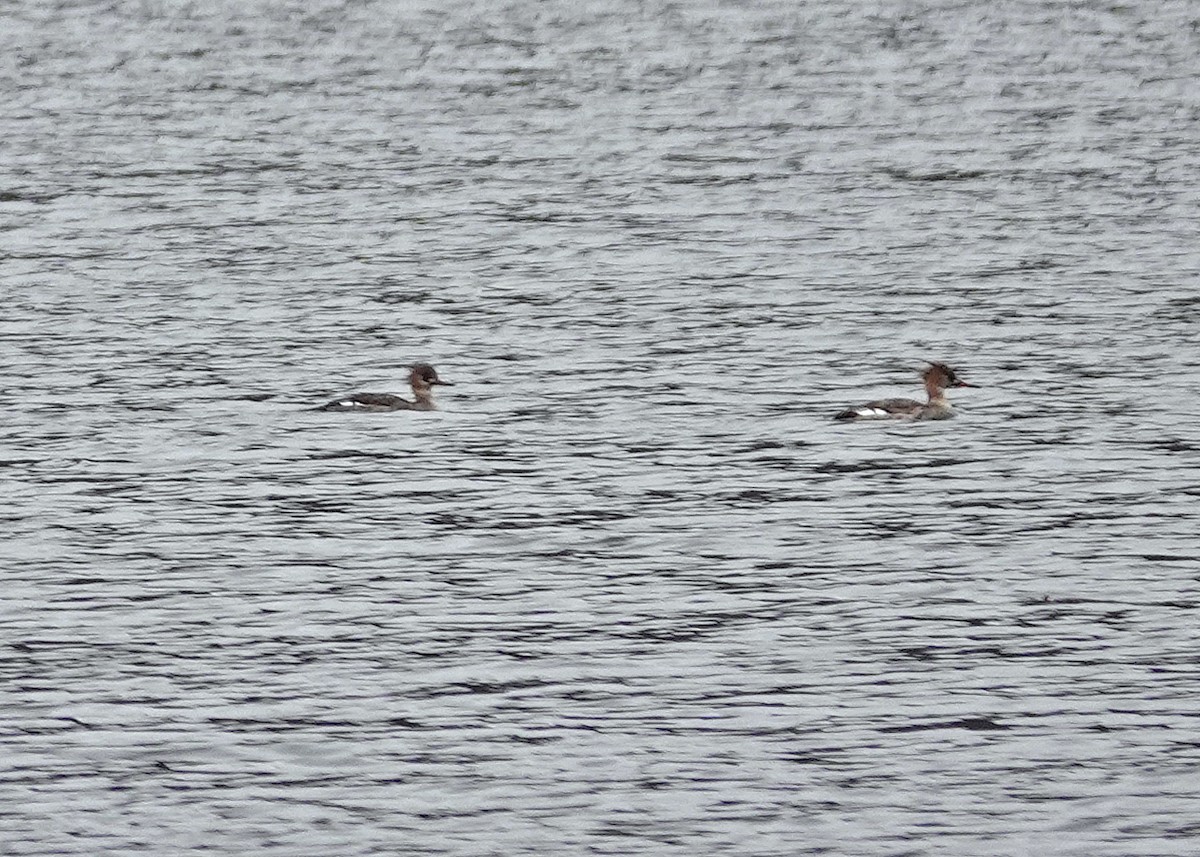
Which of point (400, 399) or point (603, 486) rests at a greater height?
point (400, 399)

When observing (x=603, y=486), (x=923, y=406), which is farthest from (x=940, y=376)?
(x=603, y=486)

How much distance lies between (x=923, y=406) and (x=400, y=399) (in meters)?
6.06

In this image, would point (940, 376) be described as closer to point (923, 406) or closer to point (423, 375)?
point (923, 406)

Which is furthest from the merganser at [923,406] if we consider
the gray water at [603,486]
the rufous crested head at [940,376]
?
the gray water at [603,486]

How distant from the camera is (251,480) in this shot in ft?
92.7

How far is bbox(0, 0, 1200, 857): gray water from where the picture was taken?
18547 millimetres

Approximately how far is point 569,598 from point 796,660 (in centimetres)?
272

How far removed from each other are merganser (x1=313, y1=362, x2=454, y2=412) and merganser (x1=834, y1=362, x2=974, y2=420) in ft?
15.8

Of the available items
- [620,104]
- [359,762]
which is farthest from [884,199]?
[359,762]

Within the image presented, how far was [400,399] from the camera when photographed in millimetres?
31641

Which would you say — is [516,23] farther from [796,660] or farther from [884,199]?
[796,660]

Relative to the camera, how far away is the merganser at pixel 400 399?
31.5 metres

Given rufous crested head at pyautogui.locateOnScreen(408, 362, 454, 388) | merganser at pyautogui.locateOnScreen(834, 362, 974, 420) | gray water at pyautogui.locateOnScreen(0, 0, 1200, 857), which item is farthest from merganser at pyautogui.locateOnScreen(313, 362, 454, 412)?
merganser at pyautogui.locateOnScreen(834, 362, 974, 420)

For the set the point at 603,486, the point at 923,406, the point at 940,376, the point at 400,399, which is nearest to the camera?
the point at 603,486
